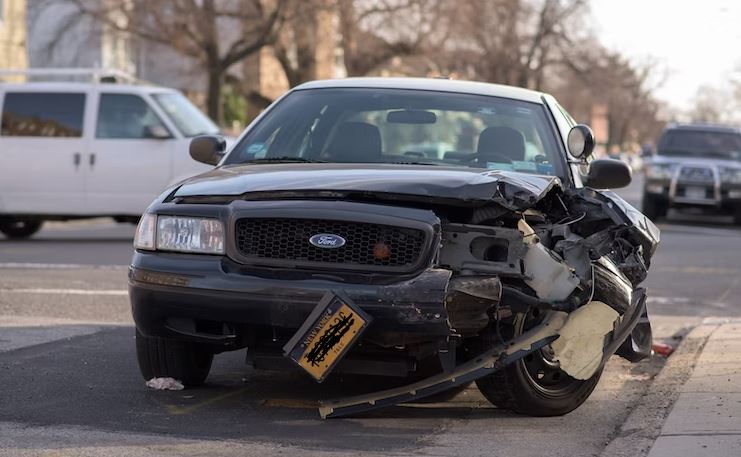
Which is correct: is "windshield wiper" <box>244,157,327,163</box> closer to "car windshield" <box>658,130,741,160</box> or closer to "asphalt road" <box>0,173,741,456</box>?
"asphalt road" <box>0,173,741,456</box>

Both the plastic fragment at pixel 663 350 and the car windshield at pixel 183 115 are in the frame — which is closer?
the plastic fragment at pixel 663 350

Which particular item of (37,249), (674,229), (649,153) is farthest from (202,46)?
(37,249)

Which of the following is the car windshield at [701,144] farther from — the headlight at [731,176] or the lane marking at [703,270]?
the lane marking at [703,270]

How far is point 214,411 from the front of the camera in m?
6.21

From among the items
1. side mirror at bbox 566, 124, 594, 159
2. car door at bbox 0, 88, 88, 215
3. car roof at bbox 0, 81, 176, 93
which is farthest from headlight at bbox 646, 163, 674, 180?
side mirror at bbox 566, 124, 594, 159

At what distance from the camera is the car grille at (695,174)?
23.4 m

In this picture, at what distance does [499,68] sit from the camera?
5431 cm

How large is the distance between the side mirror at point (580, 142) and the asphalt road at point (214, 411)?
1.28m

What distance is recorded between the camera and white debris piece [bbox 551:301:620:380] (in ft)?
19.7

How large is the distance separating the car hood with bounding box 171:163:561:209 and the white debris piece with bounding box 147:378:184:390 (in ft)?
3.30

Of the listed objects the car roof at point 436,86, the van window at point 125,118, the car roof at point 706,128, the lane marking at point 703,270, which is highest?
the car roof at point 436,86

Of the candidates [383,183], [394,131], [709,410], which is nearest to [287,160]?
[394,131]

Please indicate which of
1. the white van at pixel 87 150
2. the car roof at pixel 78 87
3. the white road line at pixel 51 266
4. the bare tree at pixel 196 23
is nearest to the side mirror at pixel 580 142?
the white road line at pixel 51 266

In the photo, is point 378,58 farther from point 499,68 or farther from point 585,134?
point 585,134
